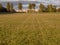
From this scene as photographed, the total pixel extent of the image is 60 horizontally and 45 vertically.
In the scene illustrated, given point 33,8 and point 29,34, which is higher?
point 29,34

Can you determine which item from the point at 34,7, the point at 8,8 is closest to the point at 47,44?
the point at 8,8

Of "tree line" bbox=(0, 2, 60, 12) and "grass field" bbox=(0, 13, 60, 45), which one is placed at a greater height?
"grass field" bbox=(0, 13, 60, 45)

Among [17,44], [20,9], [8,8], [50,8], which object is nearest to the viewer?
[17,44]

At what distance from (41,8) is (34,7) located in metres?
14.7

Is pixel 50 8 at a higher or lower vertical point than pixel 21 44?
lower

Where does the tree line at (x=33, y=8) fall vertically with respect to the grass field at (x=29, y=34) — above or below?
below

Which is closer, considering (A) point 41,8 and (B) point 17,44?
(B) point 17,44

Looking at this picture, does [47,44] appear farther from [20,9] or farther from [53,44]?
[20,9]

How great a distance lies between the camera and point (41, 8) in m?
154

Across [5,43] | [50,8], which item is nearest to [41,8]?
[50,8]

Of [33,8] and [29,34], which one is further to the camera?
[33,8]

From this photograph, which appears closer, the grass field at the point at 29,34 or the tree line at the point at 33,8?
the grass field at the point at 29,34

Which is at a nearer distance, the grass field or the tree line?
the grass field

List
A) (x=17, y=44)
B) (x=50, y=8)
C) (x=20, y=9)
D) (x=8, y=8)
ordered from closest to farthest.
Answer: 1. (x=17, y=44)
2. (x=50, y=8)
3. (x=8, y=8)
4. (x=20, y=9)
